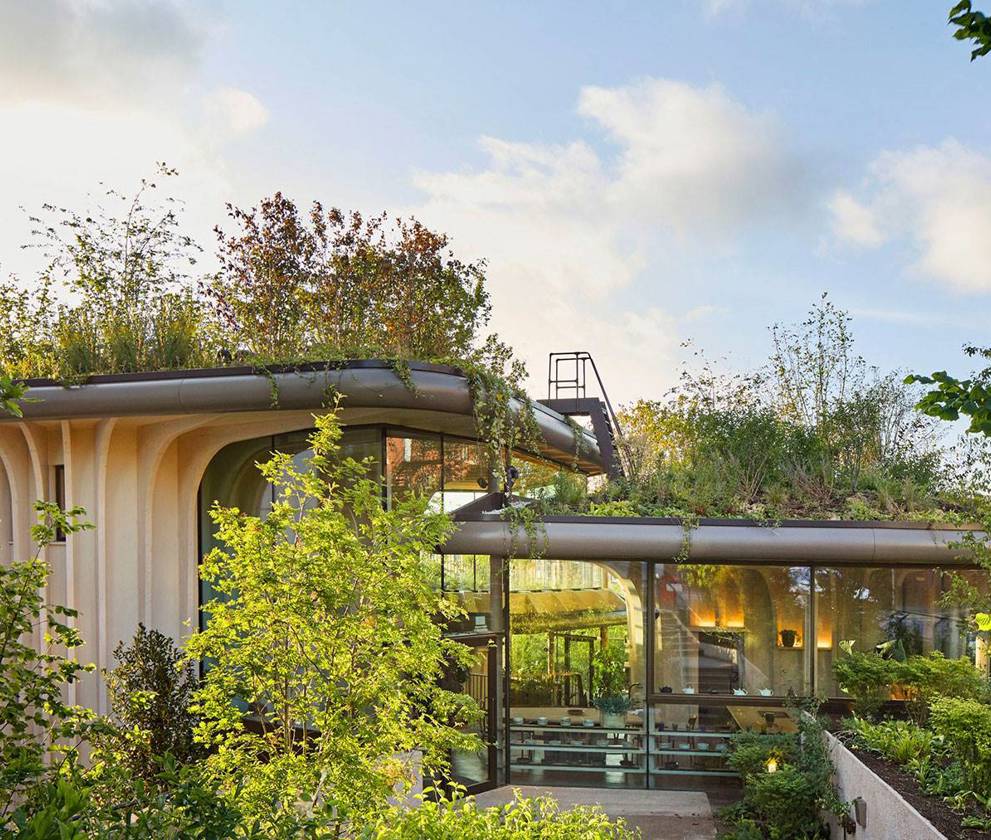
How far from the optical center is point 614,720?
11.6m

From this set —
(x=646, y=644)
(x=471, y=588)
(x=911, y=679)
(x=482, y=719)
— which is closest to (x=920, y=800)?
(x=911, y=679)

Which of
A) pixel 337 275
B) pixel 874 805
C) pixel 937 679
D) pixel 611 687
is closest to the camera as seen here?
pixel 874 805

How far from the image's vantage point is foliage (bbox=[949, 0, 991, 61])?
11.8 feet

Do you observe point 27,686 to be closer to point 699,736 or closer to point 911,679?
point 699,736

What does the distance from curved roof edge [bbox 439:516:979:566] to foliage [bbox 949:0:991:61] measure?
7800mm

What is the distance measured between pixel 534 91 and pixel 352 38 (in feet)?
11.0

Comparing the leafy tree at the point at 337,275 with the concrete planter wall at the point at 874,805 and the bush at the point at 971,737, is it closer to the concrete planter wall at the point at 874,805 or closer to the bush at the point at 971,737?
the concrete planter wall at the point at 874,805

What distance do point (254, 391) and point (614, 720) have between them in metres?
6.36

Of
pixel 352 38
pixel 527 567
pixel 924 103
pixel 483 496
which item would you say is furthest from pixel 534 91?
pixel 527 567

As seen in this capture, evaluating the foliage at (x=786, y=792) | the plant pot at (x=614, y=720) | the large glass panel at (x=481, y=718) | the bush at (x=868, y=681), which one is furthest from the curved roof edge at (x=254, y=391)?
the bush at (x=868, y=681)

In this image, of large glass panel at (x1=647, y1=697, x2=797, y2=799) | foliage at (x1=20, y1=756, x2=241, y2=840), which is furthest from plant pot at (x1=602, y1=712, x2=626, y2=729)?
foliage at (x1=20, y1=756, x2=241, y2=840)

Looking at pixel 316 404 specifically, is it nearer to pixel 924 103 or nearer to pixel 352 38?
pixel 352 38

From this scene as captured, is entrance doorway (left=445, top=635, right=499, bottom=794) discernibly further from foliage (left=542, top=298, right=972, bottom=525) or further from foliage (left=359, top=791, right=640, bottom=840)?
foliage (left=359, top=791, right=640, bottom=840)

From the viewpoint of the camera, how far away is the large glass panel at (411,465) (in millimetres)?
10789
